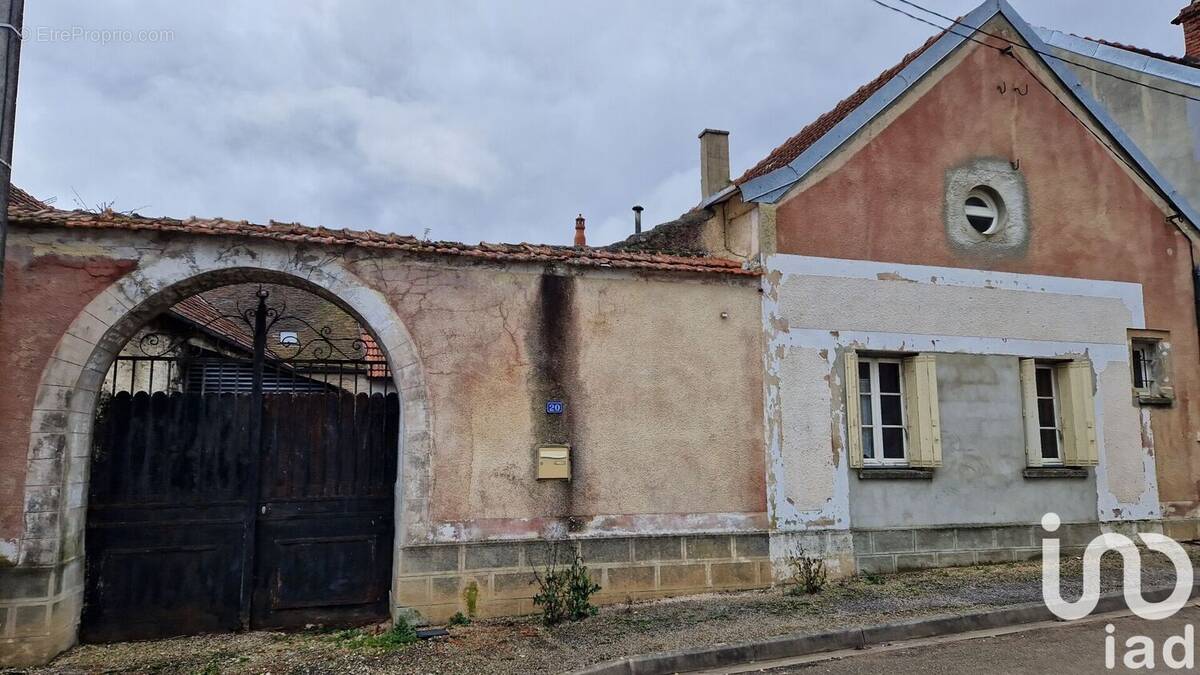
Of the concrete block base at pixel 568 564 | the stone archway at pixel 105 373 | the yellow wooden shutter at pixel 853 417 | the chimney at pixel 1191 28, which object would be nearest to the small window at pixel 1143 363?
the yellow wooden shutter at pixel 853 417

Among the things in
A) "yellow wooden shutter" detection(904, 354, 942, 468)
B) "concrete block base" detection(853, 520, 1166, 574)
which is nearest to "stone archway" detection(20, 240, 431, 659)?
"concrete block base" detection(853, 520, 1166, 574)

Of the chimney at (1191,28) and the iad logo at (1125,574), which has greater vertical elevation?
the chimney at (1191,28)

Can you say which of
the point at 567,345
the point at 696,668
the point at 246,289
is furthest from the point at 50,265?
the point at 246,289

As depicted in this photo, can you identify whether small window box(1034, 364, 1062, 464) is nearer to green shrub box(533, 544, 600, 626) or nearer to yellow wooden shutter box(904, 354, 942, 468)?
yellow wooden shutter box(904, 354, 942, 468)

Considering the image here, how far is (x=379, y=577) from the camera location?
7004 mm

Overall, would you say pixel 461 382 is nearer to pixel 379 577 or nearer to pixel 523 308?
pixel 523 308

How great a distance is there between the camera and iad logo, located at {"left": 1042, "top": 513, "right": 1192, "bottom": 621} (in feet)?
23.1

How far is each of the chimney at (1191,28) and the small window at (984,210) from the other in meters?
7.22

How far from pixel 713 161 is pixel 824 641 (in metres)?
6.94

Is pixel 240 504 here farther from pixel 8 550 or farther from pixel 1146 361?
pixel 1146 361

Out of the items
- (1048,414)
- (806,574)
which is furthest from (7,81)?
(1048,414)

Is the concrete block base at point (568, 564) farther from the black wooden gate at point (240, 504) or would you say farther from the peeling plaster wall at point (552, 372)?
the black wooden gate at point (240, 504)

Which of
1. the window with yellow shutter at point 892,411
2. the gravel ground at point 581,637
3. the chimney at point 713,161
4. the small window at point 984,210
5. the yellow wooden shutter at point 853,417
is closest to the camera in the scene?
the gravel ground at point 581,637

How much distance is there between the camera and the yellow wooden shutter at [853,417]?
8164 mm
